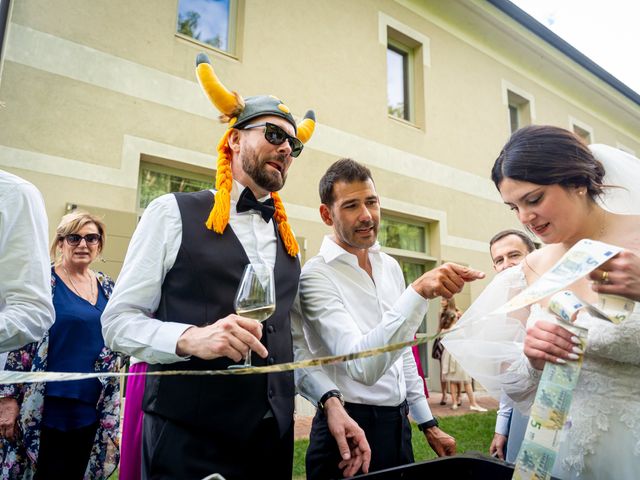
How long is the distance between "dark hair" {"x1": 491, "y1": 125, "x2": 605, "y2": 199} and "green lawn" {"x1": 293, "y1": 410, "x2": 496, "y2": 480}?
126 inches

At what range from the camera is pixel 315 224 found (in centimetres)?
682

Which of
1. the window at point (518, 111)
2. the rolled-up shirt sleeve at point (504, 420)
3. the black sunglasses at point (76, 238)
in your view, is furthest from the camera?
the window at point (518, 111)

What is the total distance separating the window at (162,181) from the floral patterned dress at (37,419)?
9.03ft

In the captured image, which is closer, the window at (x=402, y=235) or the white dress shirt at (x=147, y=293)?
the white dress shirt at (x=147, y=293)

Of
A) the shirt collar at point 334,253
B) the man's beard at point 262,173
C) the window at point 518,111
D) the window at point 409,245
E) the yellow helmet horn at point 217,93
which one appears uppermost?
the window at point 518,111

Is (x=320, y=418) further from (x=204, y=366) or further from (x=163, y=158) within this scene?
(x=163, y=158)

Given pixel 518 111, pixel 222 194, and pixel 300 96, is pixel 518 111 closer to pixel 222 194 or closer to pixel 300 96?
pixel 300 96

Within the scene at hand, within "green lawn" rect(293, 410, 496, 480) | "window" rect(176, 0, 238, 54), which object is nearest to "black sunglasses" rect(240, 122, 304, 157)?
"green lawn" rect(293, 410, 496, 480)

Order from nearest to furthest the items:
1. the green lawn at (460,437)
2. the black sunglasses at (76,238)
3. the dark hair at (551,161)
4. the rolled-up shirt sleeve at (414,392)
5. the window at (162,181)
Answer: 1. the dark hair at (551,161)
2. the rolled-up shirt sleeve at (414,392)
3. the black sunglasses at (76,238)
4. the green lawn at (460,437)
5. the window at (162,181)

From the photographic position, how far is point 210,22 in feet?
21.3

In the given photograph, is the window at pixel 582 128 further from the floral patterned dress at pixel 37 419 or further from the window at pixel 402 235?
the floral patterned dress at pixel 37 419

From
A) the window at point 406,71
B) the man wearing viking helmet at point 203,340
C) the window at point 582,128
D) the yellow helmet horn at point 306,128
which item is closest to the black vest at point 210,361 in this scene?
the man wearing viking helmet at point 203,340

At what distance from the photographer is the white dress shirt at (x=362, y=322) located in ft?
5.78

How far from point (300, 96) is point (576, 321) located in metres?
6.10
